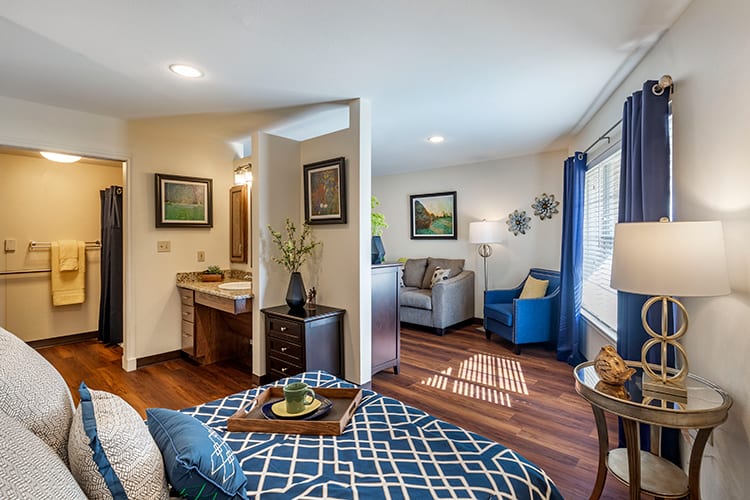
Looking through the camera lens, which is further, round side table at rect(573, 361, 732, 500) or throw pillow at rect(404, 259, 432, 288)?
throw pillow at rect(404, 259, 432, 288)

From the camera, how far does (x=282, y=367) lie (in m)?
3.08

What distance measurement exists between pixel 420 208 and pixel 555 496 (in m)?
5.19

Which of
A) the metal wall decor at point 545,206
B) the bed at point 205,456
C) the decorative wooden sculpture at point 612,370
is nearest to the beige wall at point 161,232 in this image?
the bed at point 205,456

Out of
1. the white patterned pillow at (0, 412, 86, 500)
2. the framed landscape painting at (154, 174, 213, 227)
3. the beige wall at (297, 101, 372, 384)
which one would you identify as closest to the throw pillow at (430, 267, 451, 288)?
the beige wall at (297, 101, 372, 384)

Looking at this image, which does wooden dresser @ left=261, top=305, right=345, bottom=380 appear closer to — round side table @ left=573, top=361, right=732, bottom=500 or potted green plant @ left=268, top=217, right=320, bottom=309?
potted green plant @ left=268, top=217, right=320, bottom=309

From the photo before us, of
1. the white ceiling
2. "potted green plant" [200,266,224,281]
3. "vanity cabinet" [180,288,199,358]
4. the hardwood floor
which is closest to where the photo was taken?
the white ceiling

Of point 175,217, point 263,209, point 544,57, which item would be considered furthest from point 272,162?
point 544,57

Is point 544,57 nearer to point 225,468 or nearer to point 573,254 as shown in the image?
point 573,254

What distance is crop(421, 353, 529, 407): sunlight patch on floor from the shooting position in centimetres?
310

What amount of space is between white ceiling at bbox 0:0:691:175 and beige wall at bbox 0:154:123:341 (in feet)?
6.51

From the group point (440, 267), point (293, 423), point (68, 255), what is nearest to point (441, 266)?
point (440, 267)

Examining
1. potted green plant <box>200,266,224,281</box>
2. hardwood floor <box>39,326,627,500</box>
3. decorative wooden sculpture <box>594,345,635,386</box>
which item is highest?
potted green plant <box>200,266,224,281</box>

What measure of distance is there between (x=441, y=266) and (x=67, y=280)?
4820mm

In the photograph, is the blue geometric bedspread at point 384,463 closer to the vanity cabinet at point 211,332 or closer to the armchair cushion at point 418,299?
the vanity cabinet at point 211,332
